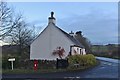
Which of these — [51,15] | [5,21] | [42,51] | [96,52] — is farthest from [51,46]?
[96,52]

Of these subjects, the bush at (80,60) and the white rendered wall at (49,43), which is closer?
the bush at (80,60)

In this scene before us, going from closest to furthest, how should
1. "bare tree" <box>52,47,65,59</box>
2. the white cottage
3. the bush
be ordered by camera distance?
the bush, "bare tree" <box>52,47,65,59</box>, the white cottage

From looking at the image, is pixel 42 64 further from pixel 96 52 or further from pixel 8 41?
pixel 96 52

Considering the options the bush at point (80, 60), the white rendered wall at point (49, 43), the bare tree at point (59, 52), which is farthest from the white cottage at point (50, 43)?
the bush at point (80, 60)

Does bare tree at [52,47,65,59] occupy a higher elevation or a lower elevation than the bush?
higher

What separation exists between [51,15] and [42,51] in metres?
5.75

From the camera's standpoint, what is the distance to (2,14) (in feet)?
129

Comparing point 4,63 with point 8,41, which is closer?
point 4,63

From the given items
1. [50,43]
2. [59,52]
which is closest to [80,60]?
[59,52]

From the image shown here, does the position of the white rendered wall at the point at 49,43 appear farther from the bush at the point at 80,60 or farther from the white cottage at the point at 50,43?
the bush at the point at 80,60

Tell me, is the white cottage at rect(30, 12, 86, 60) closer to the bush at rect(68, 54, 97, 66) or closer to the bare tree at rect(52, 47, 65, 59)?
the bare tree at rect(52, 47, 65, 59)

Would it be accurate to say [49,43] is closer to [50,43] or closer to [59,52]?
[50,43]

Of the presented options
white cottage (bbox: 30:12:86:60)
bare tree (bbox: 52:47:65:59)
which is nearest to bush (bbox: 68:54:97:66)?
bare tree (bbox: 52:47:65:59)

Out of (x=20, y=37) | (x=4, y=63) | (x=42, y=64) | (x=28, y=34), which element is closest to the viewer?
(x=4, y=63)
